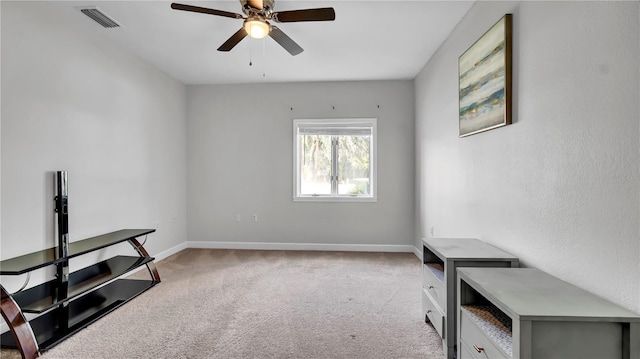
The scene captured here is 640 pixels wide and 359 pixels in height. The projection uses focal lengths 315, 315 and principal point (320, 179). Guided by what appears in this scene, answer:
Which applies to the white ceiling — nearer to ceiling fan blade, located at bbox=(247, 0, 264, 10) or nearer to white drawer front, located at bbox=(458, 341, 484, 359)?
ceiling fan blade, located at bbox=(247, 0, 264, 10)

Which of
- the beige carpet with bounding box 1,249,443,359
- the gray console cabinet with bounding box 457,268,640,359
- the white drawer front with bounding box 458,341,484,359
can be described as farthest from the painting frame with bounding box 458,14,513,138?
the beige carpet with bounding box 1,249,443,359

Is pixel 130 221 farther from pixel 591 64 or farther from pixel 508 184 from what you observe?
pixel 591 64

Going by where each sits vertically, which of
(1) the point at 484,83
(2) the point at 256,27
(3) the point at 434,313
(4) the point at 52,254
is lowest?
(3) the point at 434,313

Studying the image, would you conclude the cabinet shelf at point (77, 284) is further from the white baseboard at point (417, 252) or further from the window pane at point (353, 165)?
the white baseboard at point (417, 252)

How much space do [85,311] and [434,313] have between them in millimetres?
2811

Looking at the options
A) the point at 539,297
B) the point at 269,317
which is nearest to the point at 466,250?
the point at 539,297

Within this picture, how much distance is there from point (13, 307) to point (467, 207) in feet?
11.2

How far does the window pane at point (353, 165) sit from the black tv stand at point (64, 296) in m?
2.85

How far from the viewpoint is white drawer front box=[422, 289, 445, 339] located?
2.08 m

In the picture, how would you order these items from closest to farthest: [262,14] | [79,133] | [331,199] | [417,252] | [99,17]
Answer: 1. [262,14]
2. [99,17]
3. [79,133]
4. [417,252]
5. [331,199]

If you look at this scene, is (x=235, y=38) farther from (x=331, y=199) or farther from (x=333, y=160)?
(x=331, y=199)

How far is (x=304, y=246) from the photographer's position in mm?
4910

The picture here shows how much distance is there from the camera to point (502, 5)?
2211 millimetres

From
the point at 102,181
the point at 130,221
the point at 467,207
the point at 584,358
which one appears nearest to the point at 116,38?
the point at 102,181
